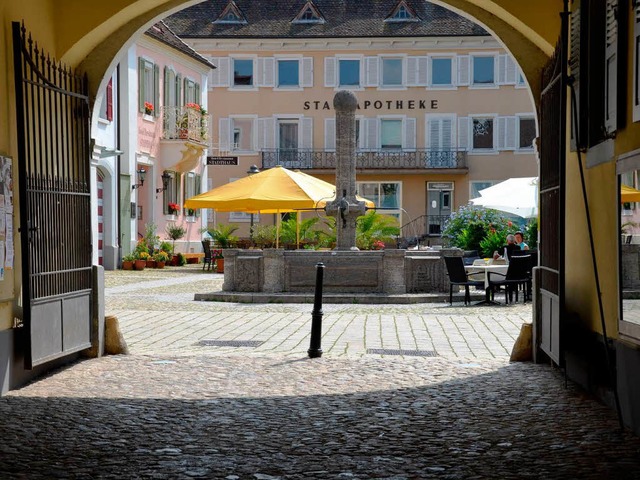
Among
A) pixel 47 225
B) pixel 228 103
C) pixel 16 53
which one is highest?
pixel 228 103

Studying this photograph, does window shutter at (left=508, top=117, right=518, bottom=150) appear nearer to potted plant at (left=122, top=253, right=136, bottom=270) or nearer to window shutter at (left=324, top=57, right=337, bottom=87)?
window shutter at (left=324, top=57, right=337, bottom=87)

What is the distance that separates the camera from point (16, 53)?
8945 mm

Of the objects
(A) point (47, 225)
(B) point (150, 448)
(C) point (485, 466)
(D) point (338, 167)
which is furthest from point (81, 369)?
(D) point (338, 167)

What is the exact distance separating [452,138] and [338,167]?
2885 cm

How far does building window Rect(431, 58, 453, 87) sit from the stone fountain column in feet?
94.0

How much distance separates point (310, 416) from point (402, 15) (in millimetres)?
44622

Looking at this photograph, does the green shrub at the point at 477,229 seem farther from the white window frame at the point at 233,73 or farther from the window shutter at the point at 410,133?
the white window frame at the point at 233,73

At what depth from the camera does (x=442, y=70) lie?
5056cm

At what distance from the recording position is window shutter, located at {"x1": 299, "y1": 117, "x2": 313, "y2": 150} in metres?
51.2

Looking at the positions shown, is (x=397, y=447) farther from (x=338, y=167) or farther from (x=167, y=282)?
(x=167, y=282)

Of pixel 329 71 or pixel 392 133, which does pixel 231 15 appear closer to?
pixel 329 71

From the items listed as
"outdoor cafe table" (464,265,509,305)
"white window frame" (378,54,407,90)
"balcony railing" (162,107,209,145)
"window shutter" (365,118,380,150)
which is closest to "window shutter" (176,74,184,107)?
"balcony railing" (162,107,209,145)

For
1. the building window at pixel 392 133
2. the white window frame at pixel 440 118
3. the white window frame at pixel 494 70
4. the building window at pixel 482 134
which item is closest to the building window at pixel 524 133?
the building window at pixel 482 134

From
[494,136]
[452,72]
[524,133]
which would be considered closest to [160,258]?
[452,72]
